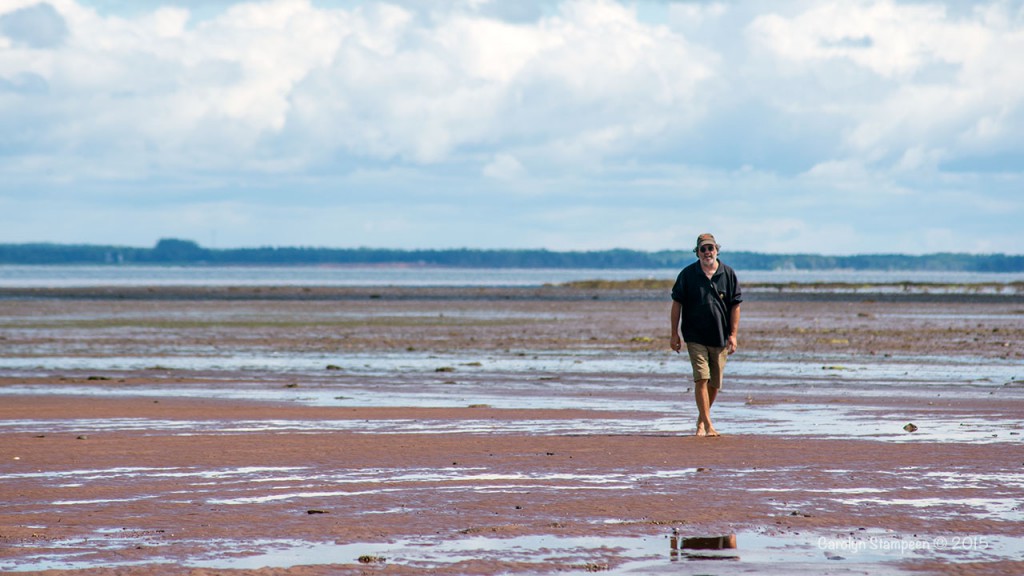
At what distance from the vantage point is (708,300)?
1430cm

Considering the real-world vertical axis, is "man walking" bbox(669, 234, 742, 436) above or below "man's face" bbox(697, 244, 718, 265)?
below

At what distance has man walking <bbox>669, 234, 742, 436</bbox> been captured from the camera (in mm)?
14250

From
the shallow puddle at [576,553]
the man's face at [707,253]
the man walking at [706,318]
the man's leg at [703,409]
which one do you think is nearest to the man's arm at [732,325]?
the man walking at [706,318]

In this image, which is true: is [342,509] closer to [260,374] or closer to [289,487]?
[289,487]

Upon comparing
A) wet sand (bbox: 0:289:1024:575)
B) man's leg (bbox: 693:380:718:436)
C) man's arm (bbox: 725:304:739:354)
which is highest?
man's arm (bbox: 725:304:739:354)

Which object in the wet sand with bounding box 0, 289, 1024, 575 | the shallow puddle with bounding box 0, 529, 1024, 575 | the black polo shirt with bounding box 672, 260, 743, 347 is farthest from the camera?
the black polo shirt with bounding box 672, 260, 743, 347

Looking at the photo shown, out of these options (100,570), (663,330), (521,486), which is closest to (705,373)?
(521,486)

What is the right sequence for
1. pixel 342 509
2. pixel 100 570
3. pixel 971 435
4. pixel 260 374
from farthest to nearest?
pixel 260 374 → pixel 971 435 → pixel 342 509 → pixel 100 570

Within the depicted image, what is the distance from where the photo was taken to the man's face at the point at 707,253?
46.2 feet

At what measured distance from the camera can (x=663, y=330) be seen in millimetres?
41281

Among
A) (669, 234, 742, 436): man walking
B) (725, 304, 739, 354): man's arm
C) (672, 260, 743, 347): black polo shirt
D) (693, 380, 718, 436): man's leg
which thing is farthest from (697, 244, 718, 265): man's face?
(693, 380, 718, 436): man's leg

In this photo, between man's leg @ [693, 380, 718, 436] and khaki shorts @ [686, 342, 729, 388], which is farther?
khaki shorts @ [686, 342, 729, 388]

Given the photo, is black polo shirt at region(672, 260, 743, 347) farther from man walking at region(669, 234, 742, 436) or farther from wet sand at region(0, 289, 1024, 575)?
wet sand at region(0, 289, 1024, 575)

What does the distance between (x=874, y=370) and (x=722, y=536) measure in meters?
17.6
